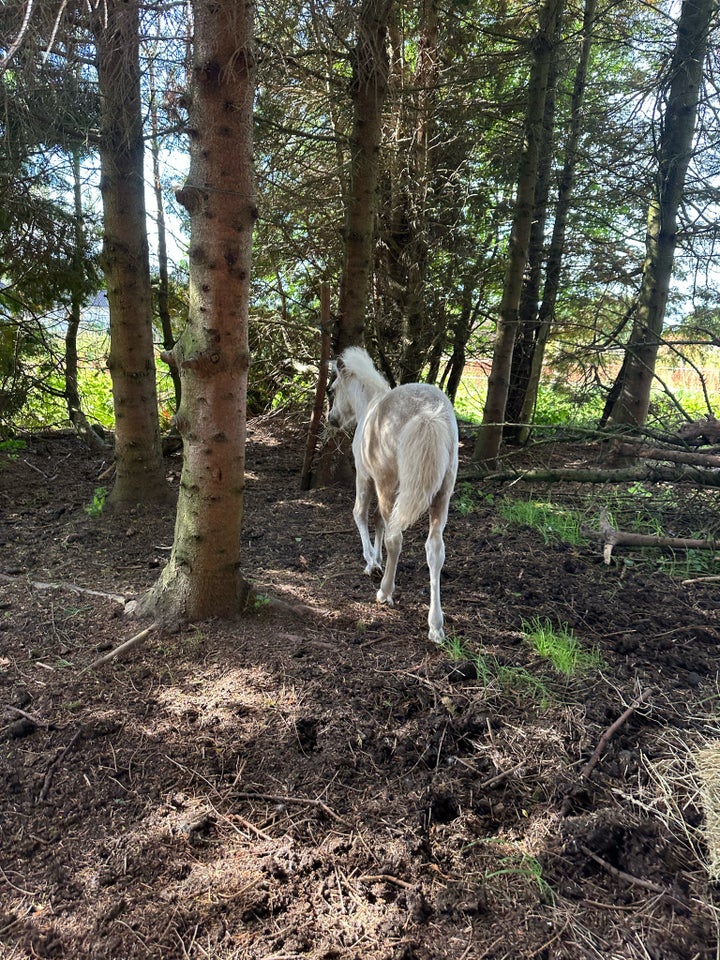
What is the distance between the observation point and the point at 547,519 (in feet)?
18.8

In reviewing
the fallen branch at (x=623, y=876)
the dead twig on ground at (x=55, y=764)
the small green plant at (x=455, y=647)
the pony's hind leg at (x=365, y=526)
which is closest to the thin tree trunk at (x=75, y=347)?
the pony's hind leg at (x=365, y=526)

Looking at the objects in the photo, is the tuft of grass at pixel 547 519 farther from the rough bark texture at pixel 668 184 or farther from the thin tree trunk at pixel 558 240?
the thin tree trunk at pixel 558 240

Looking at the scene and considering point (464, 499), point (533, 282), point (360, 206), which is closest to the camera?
point (360, 206)

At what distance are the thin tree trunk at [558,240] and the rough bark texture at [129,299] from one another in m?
5.36

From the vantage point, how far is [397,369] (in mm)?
8445

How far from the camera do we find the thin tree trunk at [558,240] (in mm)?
8398

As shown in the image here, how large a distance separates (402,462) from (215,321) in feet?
4.87

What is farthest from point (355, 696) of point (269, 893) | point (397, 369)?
point (397, 369)

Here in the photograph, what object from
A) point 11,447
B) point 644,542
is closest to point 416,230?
point 644,542

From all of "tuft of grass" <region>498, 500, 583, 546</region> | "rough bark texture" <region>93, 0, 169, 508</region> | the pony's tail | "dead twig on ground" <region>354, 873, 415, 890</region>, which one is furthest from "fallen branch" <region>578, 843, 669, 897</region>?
"rough bark texture" <region>93, 0, 169, 508</region>

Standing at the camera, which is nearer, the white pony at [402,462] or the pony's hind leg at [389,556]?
the white pony at [402,462]

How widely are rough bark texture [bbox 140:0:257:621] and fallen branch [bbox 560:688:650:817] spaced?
2.23 meters

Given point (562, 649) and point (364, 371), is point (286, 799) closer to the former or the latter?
point (562, 649)

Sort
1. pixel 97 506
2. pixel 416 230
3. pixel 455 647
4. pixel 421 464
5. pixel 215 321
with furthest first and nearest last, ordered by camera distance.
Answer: pixel 416 230
pixel 97 506
pixel 421 464
pixel 455 647
pixel 215 321
